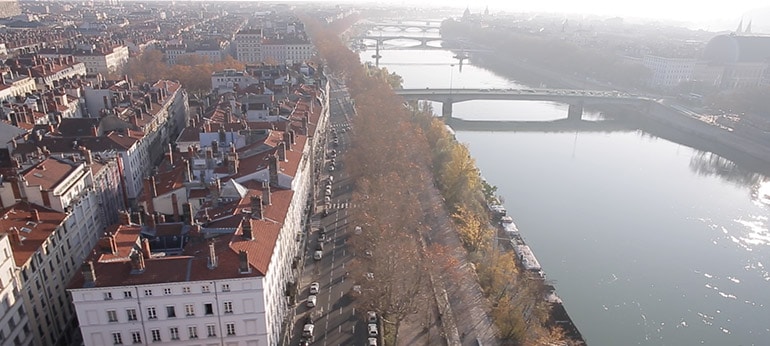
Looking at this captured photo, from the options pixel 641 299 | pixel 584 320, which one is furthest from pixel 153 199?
pixel 641 299

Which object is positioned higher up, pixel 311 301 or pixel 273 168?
pixel 273 168

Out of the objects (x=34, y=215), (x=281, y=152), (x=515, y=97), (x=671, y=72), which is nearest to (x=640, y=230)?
(x=281, y=152)

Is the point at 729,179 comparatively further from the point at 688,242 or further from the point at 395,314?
the point at 395,314

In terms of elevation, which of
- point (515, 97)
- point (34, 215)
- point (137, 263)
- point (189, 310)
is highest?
point (137, 263)

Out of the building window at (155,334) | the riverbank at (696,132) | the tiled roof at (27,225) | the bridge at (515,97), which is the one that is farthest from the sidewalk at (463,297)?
the bridge at (515,97)

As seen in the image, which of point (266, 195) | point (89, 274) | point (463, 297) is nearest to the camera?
point (89, 274)

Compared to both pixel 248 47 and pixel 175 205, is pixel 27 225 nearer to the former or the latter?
pixel 175 205
